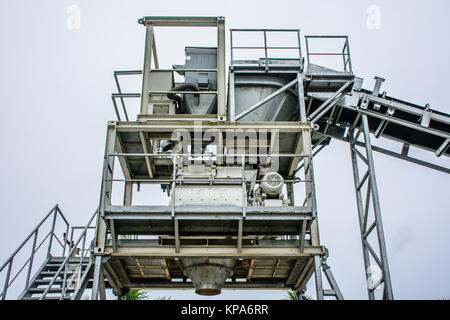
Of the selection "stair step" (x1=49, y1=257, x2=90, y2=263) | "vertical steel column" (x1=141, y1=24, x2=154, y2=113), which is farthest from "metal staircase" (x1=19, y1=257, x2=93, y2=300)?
"vertical steel column" (x1=141, y1=24, x2=154, y2=113)

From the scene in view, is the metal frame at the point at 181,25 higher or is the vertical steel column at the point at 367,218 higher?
the metal frame at the point at 181,25

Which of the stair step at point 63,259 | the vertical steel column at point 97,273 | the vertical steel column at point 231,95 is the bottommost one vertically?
the vertical steel column at point 97,273

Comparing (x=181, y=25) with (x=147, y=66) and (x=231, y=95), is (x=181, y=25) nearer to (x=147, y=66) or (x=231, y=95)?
(x=147, y=66)

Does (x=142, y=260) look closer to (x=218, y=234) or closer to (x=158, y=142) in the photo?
(x=218, y=234)

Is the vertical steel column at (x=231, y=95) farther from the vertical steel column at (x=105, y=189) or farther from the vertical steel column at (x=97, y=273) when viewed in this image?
the vertical steel column at (x=97, y=273)

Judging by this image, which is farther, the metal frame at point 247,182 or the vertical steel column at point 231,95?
the vertical steel column at point 231,95

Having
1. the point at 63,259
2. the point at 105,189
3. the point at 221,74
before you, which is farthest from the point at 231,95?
the point at 63,259

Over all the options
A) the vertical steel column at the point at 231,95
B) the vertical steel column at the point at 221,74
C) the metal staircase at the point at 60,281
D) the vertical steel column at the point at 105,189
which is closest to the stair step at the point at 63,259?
the metal staircase at the point at 60,281

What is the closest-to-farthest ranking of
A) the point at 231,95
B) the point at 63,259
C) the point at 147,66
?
the point at 147,66 < the point at 231,95 < the point at 63,259

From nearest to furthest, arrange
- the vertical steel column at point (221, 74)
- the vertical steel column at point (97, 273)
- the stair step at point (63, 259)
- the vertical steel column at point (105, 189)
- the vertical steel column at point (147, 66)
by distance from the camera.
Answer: the vertical steel column at point (97, 273) → the vertical steel column at point (105, 189) → the vertical steel column at point (221, 74) → the vertical steel column at point (147, 66) → the stair step at point (63, 259)

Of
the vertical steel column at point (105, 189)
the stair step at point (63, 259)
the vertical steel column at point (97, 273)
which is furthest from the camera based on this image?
the stair step at point (63, 259)

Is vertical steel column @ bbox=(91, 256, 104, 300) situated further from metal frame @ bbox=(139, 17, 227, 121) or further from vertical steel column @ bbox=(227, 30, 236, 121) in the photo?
vertical steel column @ bbox=(227, 30, 236, 121)

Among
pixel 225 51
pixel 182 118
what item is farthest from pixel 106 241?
pixel 225 51
